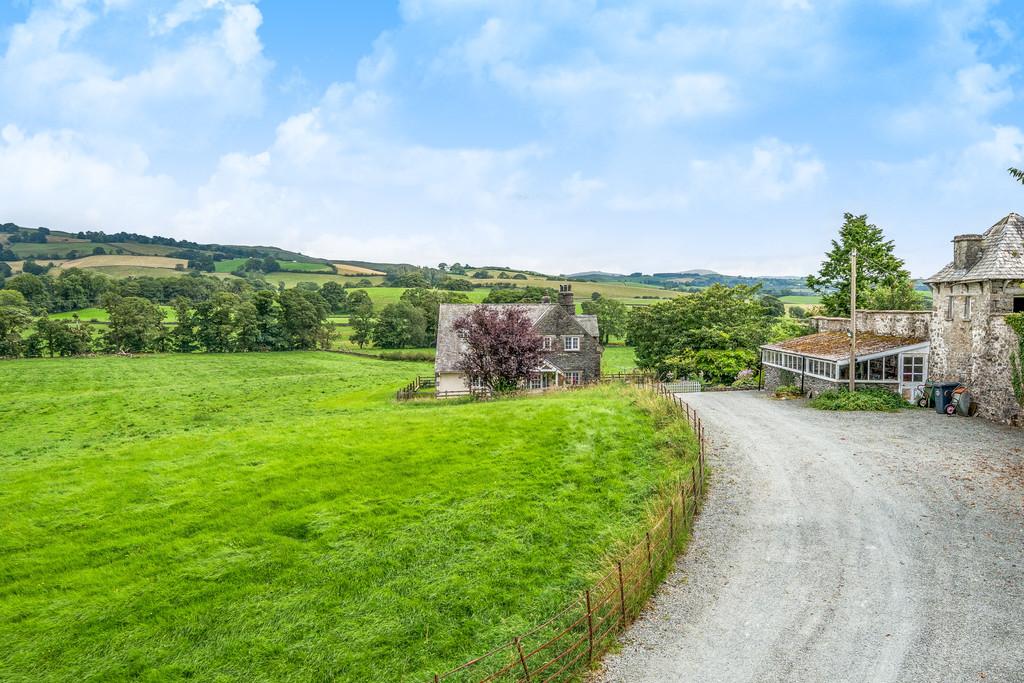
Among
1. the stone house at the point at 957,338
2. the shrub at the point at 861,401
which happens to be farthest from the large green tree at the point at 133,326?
the shrub at the point at 861,401

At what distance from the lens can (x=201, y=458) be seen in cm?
2219

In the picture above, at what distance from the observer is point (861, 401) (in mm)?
30000

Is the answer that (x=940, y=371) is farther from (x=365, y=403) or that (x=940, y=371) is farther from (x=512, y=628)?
(x=365, y=403)

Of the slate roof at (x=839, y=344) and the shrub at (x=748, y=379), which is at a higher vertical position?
the slate roof at (x=839, y=344)

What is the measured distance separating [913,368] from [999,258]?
7.40 metres

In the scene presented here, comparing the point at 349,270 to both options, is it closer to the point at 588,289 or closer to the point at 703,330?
the point at 588,289

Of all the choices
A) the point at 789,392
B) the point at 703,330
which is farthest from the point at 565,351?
the point at 789,392

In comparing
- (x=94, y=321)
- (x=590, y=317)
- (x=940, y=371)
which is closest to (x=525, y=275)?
(x=94, y=321)

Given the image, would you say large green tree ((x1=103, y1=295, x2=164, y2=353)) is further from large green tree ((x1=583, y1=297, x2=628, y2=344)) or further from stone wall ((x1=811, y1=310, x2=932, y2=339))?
stone wall ((x1=811, y1=310, x2=932, y2=339))

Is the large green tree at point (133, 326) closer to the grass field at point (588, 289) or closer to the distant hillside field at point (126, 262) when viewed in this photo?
the distant hillside field at point (126, 262)

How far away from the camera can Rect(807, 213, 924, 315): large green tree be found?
48469 millimetres

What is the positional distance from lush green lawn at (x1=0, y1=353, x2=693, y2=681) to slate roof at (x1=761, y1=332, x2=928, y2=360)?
1395 centimetres

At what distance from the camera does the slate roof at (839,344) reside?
32281 mm

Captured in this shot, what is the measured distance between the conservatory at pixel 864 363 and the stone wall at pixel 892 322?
1.59ft
